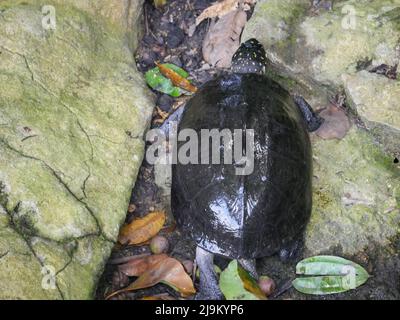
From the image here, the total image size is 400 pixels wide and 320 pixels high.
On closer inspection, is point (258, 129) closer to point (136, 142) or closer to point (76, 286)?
point (136, 142)

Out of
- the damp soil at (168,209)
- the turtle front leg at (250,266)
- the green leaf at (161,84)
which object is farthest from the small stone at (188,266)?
the green leaf at (161,84)

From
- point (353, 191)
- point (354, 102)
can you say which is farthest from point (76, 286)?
point (354, 102)

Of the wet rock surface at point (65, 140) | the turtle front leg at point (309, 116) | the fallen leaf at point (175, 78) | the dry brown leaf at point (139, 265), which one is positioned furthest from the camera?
the fallen leaf at point (175, 78)

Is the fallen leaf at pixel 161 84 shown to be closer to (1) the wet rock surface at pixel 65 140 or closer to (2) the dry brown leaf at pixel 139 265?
(1) the wet rock surface at pixel 65 140

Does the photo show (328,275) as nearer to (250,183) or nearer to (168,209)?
(250,183)

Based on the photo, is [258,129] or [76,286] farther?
[258,129]

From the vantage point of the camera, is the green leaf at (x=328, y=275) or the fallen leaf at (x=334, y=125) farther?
the fallen leaf at (x=334, y=125)

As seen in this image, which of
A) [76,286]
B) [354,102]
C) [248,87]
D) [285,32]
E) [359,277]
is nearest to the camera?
[76,286]
